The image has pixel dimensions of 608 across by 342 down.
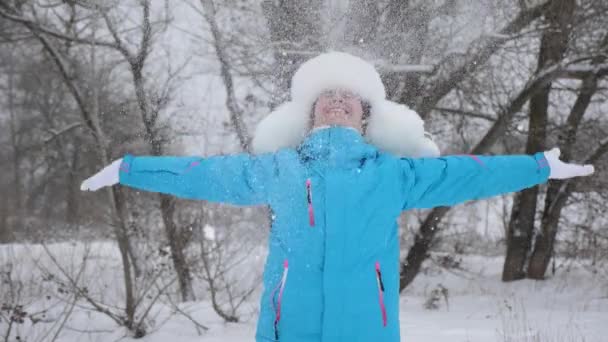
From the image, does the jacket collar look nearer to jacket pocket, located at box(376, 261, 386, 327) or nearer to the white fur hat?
the white fur hat

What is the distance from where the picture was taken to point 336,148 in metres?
1.96

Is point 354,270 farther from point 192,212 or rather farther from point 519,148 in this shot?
point 519,148

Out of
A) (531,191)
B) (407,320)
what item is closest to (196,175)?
(407,320)

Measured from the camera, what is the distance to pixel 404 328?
4.30 meters

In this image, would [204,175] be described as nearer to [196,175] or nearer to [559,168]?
[196,175]

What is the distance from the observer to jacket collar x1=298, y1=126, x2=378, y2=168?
76.4 inches

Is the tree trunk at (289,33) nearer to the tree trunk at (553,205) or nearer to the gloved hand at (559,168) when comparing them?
the gloved hand at (559,168)

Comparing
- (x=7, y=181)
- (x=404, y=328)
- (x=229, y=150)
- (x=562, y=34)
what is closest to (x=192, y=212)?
(x=229, y=150)

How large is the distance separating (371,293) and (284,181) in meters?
0.56

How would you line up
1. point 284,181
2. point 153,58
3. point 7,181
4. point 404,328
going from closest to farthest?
point 284,181 → point 404,328 → point 153,58 → point 7,181

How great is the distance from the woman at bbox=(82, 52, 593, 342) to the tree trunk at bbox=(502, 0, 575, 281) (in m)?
5.12

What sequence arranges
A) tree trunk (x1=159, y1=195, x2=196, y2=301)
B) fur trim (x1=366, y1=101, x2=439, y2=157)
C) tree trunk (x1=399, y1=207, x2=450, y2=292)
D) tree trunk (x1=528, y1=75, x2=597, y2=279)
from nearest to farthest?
fur trim (x1=366, y1=101, x2=439, y2=157) → tree trunk (x1=159, y1=195, x2=196, y2=301) → tree trunk (x1=399, y1=207, x2=450, y2=292) → tree trunk (x1=528, y1=75, x2=597, y2=279)

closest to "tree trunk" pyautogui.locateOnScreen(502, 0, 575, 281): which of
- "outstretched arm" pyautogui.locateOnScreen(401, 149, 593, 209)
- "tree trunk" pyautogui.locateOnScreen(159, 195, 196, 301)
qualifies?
"outstretched arm" pyautogui.locateOnScreen(401, 149, 593, 209)

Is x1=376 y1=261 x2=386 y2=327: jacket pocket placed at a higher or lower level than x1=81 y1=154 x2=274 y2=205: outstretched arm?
lower
